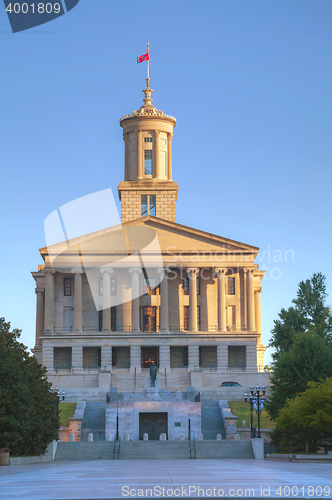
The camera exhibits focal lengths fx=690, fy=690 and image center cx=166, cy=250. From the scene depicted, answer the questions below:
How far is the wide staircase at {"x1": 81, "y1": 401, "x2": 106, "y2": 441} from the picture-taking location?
50.9 m

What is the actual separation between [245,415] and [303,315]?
27.7 m

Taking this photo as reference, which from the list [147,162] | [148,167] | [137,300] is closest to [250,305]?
[137,300]

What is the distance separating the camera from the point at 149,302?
75.9m

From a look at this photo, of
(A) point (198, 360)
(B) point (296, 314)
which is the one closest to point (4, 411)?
(A) point (198, 360)

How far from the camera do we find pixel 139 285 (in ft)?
243

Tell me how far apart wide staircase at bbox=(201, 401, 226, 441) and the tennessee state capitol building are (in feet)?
43.8

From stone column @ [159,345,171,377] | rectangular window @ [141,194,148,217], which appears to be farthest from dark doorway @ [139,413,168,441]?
rectangular window @ [141,194,148,217]

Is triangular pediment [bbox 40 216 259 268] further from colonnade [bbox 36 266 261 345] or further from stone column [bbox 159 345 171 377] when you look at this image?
stone column [bbox 159 345 171 377]

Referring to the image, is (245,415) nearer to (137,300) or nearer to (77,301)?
(137,300)

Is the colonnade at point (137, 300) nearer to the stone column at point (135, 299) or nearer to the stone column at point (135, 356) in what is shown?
the stone column at point (135, 299)

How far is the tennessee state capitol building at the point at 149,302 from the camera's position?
236ft

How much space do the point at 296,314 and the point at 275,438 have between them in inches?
1401

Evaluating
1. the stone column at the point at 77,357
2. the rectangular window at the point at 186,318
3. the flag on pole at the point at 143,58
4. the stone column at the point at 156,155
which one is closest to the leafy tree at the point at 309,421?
the stone column at the point at 77,357

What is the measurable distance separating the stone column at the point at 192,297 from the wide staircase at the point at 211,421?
16.5m
